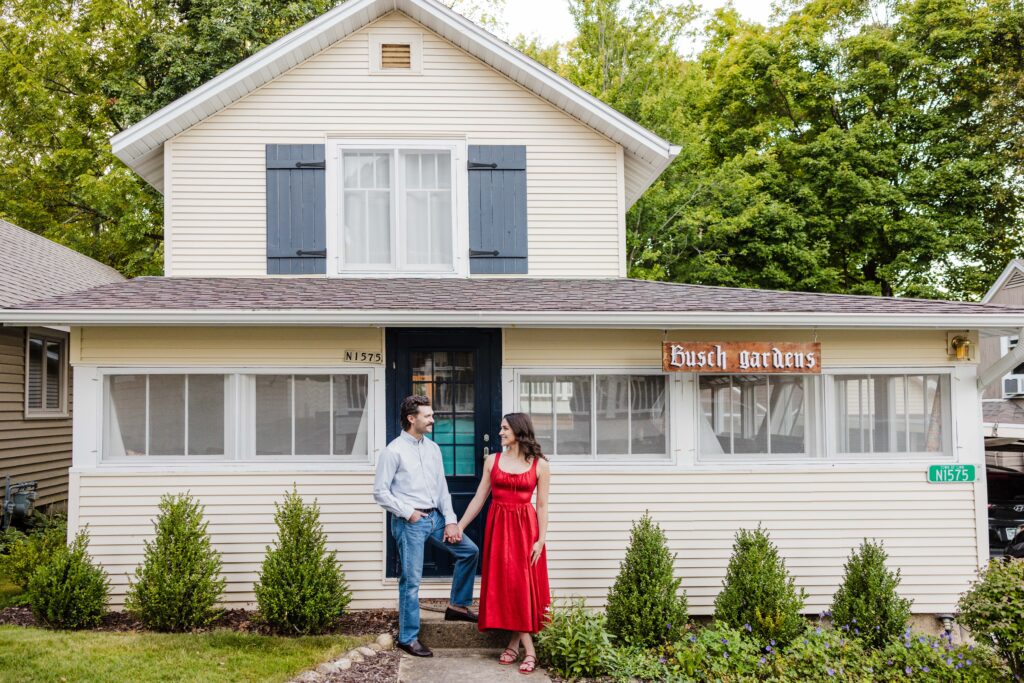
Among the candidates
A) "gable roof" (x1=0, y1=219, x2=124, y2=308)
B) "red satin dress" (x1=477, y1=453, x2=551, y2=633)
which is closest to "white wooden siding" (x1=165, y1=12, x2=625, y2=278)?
"gable roof" (x1=0, y1=219, x2=124, y2=308)

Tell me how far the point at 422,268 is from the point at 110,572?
4.35 metres

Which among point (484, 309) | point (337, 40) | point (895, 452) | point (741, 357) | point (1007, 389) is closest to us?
point (484, 309)

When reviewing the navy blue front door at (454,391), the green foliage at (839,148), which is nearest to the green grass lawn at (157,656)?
the navy blue front door at (454,391)

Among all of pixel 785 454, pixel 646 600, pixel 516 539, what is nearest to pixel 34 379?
pixel 516 539

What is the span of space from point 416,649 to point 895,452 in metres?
4.98

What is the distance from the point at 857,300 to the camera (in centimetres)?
782

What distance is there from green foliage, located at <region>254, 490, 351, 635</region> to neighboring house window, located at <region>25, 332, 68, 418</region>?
722 centimetres

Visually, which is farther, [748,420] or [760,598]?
[748,420]

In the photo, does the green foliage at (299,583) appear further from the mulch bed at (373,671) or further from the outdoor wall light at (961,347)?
the outdoor wall light at (961,347)

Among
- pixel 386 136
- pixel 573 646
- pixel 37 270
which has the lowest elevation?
pixel 573 646

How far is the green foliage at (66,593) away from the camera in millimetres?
6441

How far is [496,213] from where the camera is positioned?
882cm

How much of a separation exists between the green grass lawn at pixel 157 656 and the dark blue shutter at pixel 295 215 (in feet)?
13.3

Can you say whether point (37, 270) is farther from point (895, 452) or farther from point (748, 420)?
point (895, 452)
